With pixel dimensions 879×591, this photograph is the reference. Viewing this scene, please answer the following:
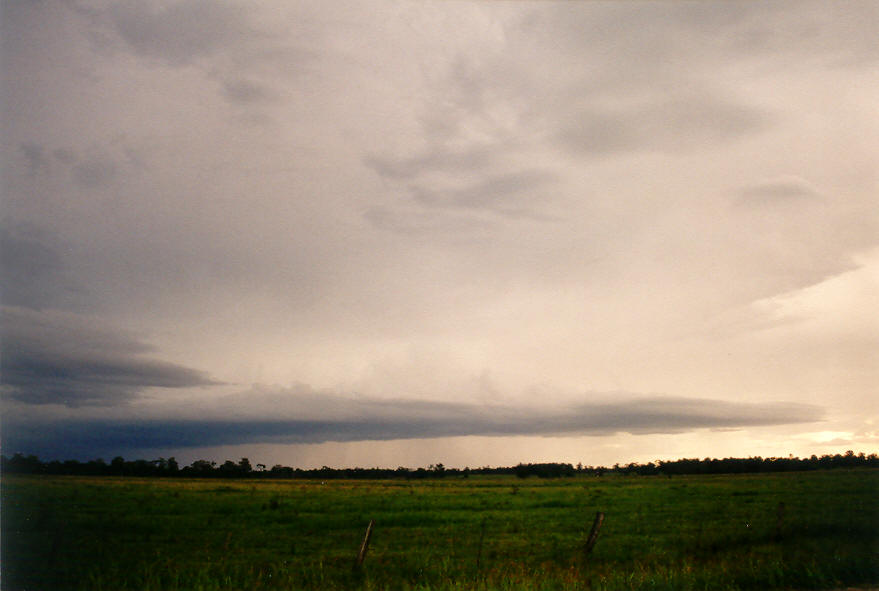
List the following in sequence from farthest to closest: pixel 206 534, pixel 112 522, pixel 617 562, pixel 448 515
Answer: pixel 448 515 < pixel 112 522 < pixel 206 534 < pixel 617 562

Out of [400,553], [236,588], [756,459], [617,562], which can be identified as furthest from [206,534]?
[756,459]

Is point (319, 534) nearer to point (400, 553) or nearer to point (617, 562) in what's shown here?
point (400, 553)

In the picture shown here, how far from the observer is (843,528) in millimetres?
23234

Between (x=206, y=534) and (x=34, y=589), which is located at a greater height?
(x=34, y=589)

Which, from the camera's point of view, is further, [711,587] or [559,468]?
[559,468]

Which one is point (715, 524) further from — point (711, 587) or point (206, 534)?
point (206, 534)

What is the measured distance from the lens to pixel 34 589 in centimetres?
1511

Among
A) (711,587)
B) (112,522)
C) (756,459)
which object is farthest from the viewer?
(756,459)

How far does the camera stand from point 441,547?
24.3 metres

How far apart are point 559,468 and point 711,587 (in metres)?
169

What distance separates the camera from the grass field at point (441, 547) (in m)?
14.1

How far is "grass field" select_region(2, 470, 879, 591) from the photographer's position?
46.2 ft

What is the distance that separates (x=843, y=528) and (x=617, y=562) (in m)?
11.2

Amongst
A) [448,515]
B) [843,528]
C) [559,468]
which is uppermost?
[843,528]
